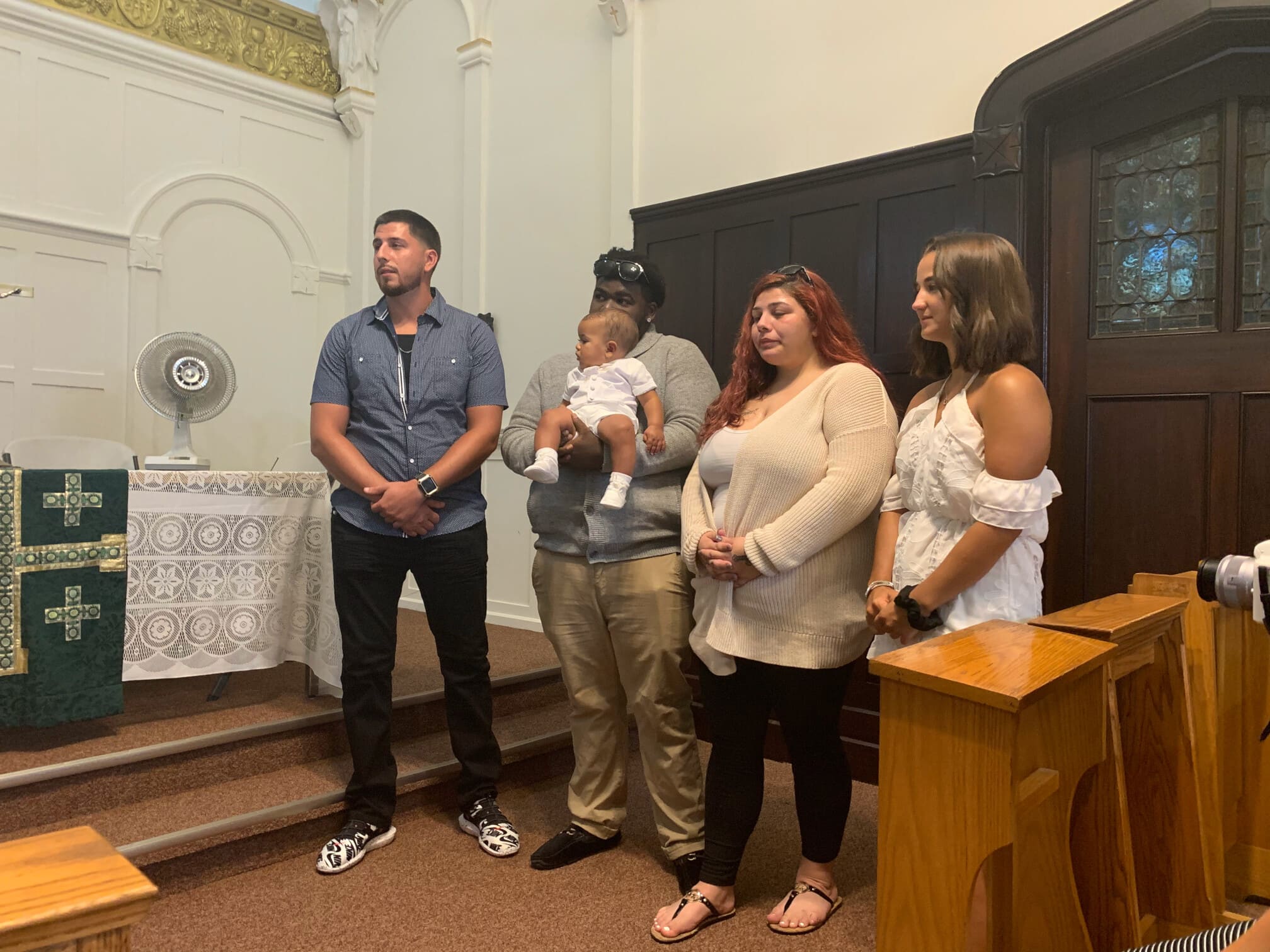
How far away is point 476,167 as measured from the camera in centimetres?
502

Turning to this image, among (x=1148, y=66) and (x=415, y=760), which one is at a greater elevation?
(x=1148, y=66)

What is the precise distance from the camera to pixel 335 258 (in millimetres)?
5996

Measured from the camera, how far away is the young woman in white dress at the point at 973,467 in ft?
5.67

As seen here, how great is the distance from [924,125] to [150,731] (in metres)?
3.28

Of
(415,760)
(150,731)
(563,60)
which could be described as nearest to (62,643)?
(150,731)

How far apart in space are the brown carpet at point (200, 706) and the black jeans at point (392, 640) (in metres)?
0.63

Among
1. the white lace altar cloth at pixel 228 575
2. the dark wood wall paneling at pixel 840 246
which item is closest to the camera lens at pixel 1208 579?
the dark wood wall paneling at pixel 840 246

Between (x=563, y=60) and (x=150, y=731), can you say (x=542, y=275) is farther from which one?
(x=150, y=731)

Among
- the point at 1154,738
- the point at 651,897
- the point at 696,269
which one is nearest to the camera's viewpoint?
the point at 1154,738

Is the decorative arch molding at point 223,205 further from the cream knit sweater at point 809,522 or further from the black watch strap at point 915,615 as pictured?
the black watch strap at point 915,615

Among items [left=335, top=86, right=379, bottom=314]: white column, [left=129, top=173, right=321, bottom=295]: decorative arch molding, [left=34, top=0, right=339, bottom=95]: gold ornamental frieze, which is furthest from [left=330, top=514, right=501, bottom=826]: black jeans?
[left=34, top=0, right=339, bottom=95]: gold ornamental frieze

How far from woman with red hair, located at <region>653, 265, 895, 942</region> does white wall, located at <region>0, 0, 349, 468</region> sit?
4.20 meters

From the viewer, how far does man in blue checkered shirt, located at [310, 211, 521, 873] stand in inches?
95.3

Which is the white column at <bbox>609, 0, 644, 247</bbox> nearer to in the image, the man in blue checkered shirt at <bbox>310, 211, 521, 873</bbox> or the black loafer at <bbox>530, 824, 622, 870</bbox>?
the man in blue checkered shirt at <bbox>310, 211, 521, 873</bbox>
